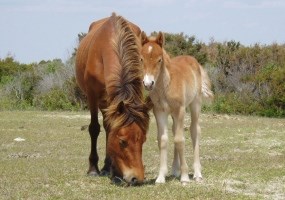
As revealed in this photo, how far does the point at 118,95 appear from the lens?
7.69 meters

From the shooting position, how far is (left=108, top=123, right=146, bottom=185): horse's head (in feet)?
23.7

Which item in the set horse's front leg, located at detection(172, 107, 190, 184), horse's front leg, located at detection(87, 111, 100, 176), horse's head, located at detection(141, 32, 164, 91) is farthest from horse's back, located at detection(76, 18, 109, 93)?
horse's front leg, located at detection(172, 107, 190, 184)

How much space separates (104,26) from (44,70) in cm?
3034

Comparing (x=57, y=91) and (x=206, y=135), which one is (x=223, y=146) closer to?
(x=206, y=135)

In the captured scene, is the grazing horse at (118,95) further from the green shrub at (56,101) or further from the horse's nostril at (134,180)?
the green shrub at (56,101)

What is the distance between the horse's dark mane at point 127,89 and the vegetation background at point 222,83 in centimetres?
2174

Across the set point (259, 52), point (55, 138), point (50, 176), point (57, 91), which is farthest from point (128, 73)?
point (259, 52)

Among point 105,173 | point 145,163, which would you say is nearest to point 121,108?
point 105,173

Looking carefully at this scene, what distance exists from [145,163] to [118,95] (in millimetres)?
4196

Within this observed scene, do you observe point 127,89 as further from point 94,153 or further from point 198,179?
point 94,153

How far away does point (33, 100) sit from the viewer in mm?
34812

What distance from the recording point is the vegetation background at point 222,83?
2994cm

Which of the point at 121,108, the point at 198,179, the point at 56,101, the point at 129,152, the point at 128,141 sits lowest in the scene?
→ the point at 56,101

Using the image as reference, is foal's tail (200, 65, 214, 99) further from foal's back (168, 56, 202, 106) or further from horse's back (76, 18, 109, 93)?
horse's back (76, 18, 109, 93)
